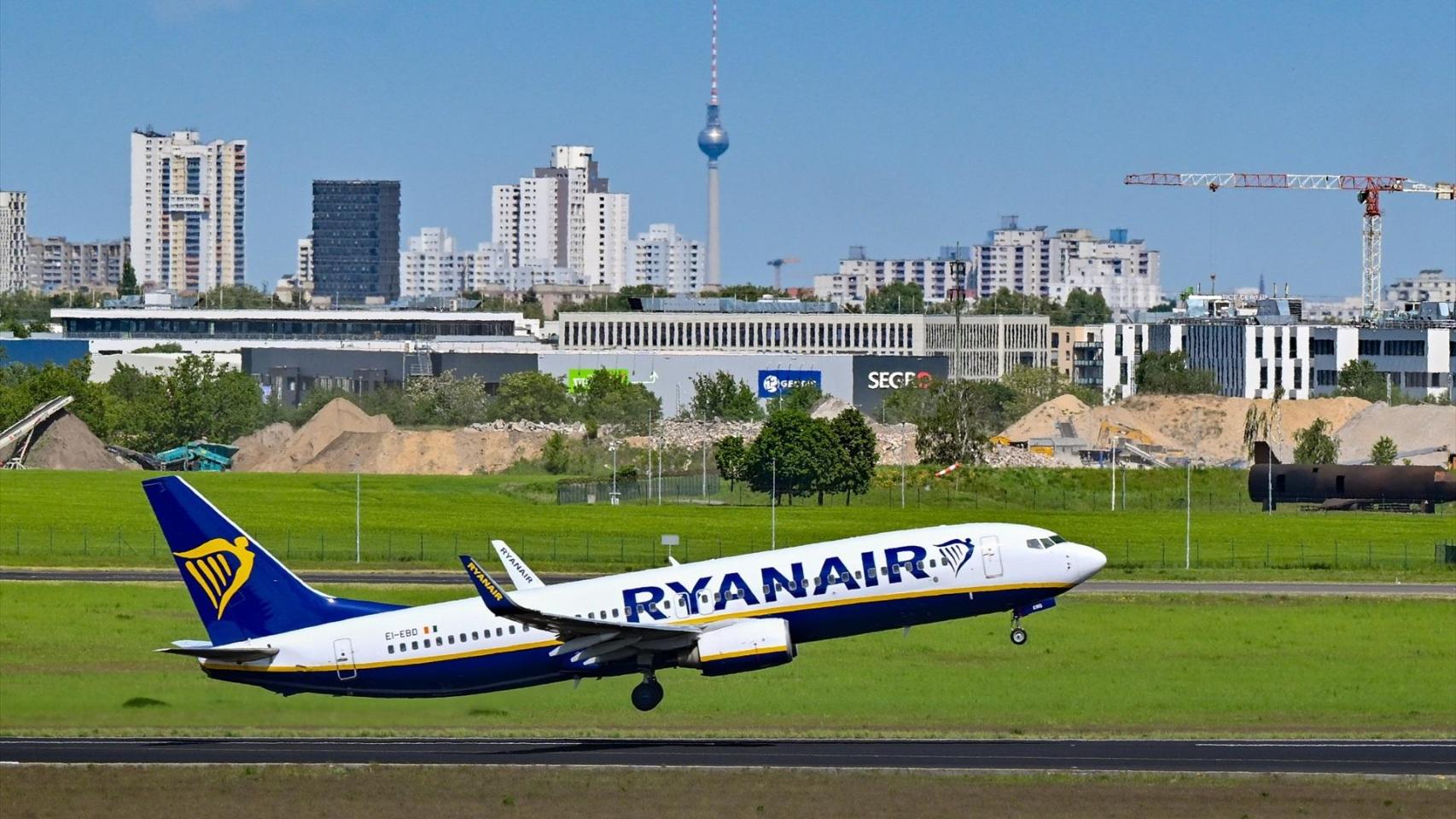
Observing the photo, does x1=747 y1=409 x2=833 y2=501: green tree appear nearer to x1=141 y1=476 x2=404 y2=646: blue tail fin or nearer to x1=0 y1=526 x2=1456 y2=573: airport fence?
x1=0 y1=526 x2=1456 y2=573: airport fence

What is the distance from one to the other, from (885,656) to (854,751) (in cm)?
2286

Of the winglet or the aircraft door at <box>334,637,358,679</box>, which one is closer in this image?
the winglet

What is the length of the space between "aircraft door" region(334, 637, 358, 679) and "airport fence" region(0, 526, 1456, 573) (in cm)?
5881

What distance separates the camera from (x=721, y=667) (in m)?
69.0

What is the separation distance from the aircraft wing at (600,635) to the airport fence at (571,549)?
58.9m

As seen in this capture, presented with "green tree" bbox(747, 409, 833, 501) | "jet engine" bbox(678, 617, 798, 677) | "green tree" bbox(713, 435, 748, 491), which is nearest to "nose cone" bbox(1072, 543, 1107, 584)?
"jet engine" bbox(678, 617, 798, 677)

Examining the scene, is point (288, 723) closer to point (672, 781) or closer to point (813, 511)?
point (672, 781)

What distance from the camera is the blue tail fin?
6988cm

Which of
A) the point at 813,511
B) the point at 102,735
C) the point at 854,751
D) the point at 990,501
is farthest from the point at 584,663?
the point at 990,501

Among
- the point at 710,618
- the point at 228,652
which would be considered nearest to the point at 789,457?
the point at 710,618

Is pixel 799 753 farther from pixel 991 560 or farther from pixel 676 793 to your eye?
pixel 991 560

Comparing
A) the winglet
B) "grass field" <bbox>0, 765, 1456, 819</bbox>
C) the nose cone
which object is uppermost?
the nose cone

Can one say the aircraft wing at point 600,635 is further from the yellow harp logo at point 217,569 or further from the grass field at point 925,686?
the yellow harp logo at point 217,569

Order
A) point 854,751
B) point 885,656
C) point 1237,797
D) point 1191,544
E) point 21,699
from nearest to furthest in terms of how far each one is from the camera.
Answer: point 1237,797, point 854,751, point 21,699, point 885,656, point 1191,544
